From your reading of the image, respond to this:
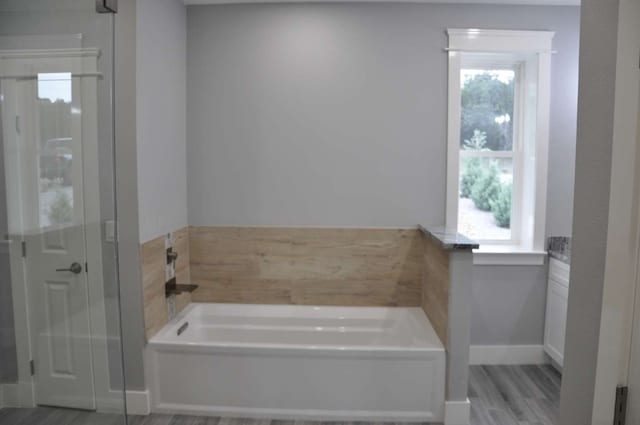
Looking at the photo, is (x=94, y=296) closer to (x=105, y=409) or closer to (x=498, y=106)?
(x=105, y=409)

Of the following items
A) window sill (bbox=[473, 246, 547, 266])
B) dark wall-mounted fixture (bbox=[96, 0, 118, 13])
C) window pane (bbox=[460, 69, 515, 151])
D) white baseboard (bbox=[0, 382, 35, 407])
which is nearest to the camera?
white baseboard (bbox=[0, 382, 35, 407])

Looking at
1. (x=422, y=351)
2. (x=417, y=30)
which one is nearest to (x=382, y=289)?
(x=422, y=351)

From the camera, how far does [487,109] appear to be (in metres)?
3.49

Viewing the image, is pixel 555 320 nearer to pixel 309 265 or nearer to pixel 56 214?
pixel 309 265

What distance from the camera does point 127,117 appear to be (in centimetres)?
255

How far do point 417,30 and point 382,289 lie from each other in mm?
1980

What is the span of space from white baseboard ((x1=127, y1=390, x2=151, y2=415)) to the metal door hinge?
255 cm

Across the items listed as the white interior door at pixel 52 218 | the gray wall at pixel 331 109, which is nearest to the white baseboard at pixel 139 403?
the white interior door at pixel 52 218

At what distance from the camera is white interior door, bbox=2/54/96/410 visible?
1416 millimetres

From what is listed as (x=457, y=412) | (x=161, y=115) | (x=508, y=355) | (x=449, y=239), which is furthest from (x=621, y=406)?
(x=161, y=115)

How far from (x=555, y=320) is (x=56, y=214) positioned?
329 cm

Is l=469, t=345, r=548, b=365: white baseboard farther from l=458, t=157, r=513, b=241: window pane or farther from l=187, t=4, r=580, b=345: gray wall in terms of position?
l=458, t=157, r=513, b=241: window pane

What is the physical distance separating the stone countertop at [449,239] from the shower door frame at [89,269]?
1.81 m

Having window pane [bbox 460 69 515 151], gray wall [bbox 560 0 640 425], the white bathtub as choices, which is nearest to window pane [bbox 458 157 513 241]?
window pane [bbox 460 69 515 151]
